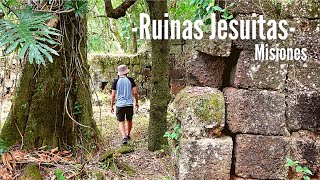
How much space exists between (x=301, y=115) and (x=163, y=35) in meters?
3.20

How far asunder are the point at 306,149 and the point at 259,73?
2.38 ft

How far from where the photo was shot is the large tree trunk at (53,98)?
166 inches

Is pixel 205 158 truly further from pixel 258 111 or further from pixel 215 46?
pixel 215 46

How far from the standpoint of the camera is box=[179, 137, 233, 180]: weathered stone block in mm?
2830

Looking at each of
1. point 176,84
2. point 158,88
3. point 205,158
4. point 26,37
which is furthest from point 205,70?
point 176,84

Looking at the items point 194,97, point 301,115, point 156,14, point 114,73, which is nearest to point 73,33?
point 156,14

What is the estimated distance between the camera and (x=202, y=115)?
111 inches

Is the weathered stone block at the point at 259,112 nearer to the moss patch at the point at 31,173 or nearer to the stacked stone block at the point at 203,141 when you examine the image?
the stacked stone block at the point at 203,141

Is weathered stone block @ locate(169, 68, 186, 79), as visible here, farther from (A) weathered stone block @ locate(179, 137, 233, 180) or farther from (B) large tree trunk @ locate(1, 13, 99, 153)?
(A) weathered stone block @ locate(179, 137, 233, 180)

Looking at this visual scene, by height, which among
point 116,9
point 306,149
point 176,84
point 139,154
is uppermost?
point 116,9

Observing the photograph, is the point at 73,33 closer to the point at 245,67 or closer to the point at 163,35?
the point at 163,35

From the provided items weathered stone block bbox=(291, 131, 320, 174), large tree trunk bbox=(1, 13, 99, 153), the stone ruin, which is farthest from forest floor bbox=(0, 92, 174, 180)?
weathered stone block bbox=(291, 131, 320, 174)

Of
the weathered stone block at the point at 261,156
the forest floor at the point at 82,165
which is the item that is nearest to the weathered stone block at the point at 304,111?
the weathered stone block at the point at 261,156

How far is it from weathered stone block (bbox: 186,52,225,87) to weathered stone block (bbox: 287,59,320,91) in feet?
1.79
